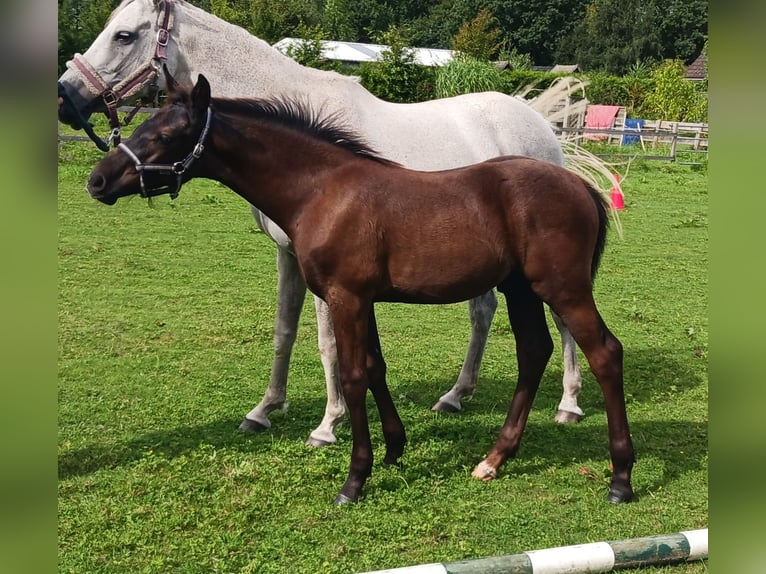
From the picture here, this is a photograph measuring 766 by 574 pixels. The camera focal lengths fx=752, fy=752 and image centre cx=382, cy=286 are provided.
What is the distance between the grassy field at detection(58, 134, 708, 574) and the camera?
11.6ft

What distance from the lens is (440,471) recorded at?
14.3 ft

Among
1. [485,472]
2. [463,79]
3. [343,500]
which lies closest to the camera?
[343,500]

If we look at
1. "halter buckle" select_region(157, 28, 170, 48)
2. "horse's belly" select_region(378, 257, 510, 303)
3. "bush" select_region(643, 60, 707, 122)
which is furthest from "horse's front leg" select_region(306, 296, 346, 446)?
"bush" select_region(643, 60, 707, 122)

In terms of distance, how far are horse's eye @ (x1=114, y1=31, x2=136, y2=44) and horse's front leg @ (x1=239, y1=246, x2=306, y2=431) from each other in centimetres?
159

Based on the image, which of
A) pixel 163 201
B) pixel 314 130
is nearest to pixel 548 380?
pixel 314 130

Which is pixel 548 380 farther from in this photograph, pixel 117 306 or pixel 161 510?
pixel 117 306

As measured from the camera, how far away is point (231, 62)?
440 cm

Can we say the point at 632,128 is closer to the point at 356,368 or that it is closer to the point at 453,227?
the point at 453,227

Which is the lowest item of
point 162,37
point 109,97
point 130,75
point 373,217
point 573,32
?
point 373,217

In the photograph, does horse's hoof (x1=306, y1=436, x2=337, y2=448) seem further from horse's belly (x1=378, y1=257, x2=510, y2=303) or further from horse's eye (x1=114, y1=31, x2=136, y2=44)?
horse's eye (x1=114, y1=31, x2=136, y2=44)

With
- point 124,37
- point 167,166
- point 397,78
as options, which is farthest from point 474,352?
point 397,78

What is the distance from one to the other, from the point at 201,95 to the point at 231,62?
36.4 inches

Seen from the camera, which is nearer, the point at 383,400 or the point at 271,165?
the point at 271,165
